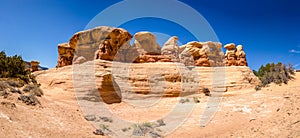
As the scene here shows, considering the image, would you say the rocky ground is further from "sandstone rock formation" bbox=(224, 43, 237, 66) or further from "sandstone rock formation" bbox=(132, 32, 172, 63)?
"sandstone rock formation" bbox=(224, 43, 237, 66)

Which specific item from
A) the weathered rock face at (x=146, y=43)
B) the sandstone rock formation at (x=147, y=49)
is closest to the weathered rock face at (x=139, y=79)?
the sandstone rock formation at (x=147, y=49)

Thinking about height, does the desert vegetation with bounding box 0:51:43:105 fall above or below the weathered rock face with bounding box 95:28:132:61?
below

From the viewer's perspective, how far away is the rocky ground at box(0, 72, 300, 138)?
695cm

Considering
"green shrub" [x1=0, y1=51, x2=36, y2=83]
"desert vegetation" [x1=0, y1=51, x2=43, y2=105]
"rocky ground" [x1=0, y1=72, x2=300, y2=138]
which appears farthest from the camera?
"green shrub" [x1=0, y1=51, x2=36, y2=83]

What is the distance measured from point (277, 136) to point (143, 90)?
41.9 feet

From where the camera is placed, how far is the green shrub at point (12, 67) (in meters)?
12.7

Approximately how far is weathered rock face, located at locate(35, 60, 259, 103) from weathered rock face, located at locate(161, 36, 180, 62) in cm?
259

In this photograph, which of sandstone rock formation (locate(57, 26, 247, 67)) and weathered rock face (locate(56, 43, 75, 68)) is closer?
sandstone rock formation (locate(57, 26, 247, 67))

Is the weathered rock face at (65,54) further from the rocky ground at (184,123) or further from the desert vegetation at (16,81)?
the desert vegetation at (16,81)

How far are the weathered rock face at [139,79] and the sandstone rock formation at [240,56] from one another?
6.53 ft

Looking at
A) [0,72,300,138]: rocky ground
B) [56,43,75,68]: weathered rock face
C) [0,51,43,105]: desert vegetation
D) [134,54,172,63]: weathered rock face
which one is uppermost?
[56,43,75,68]: weathered rock face

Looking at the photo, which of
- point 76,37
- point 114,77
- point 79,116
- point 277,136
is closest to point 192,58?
point 114,77

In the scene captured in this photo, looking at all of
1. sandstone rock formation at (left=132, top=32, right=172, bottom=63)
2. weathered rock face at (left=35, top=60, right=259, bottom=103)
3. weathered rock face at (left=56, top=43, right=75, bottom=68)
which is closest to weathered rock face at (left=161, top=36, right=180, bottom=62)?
sandstone rock formation at (left=132, top=32, right=172, bottom=63)

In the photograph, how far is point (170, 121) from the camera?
477 inches
